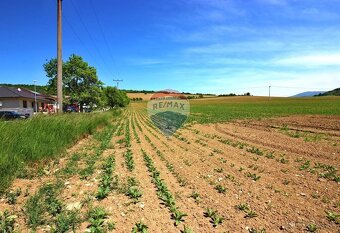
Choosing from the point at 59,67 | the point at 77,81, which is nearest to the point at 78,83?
the point at 77,81

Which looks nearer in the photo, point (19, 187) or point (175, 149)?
point (19, 187)

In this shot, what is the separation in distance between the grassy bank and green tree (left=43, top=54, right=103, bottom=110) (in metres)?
32.2

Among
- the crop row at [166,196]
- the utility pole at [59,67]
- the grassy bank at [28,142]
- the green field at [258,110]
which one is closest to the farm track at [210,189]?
the crop row at [166,196]

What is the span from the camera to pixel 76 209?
5.07 m

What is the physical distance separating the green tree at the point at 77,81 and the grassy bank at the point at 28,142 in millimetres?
32208

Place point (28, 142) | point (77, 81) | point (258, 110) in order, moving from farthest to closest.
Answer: point (258, 110)
point (77, 81)
point (28, 142)

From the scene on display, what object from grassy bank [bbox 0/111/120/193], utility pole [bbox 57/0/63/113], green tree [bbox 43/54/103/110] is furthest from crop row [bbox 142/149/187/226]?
green tree [bbox 43/54/103/110]

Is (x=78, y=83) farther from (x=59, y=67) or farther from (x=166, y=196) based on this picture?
(x=166, y=196)

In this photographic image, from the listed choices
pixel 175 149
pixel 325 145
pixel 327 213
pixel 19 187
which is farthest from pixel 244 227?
pixel 325 145

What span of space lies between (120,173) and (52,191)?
2.10 m

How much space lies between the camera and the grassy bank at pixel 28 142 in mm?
6609

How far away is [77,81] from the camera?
43500mm

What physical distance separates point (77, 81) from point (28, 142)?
37.4 meters

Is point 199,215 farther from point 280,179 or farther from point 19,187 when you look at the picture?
point 19,187
